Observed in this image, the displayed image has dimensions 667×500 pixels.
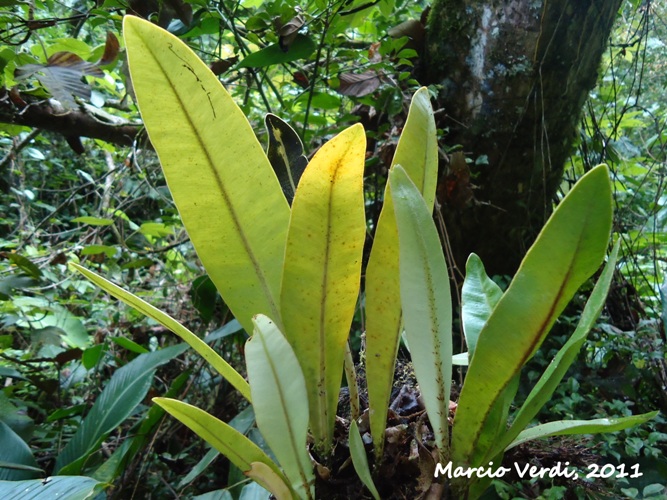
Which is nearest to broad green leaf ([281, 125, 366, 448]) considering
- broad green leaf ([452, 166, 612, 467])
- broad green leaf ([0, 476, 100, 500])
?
broad green leaf ([452, 166, 612, 467])

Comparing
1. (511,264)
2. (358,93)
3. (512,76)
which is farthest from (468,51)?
(511,264)

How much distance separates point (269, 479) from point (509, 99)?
42.9 inches

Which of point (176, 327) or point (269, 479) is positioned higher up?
point (176, 327)

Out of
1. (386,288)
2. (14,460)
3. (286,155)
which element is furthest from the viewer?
(14,460)

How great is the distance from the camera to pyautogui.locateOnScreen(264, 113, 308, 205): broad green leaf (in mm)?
610

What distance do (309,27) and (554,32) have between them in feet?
2.05

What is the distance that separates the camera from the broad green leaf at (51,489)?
505 mm

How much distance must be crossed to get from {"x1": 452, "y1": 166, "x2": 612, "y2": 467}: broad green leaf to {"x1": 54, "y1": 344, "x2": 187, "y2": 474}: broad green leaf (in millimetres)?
726

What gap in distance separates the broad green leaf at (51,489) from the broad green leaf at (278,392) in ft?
0.77

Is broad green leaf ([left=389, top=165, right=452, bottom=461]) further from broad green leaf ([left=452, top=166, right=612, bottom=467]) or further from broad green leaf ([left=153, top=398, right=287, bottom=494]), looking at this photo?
broad green leaf ([left=153, top=398, right=287, bottom=494])

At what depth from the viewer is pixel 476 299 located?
591 mm

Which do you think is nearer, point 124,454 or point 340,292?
point 340,292

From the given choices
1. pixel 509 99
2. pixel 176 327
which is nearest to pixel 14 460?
pixel 176 327

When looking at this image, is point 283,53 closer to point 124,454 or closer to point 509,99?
point 509,99
